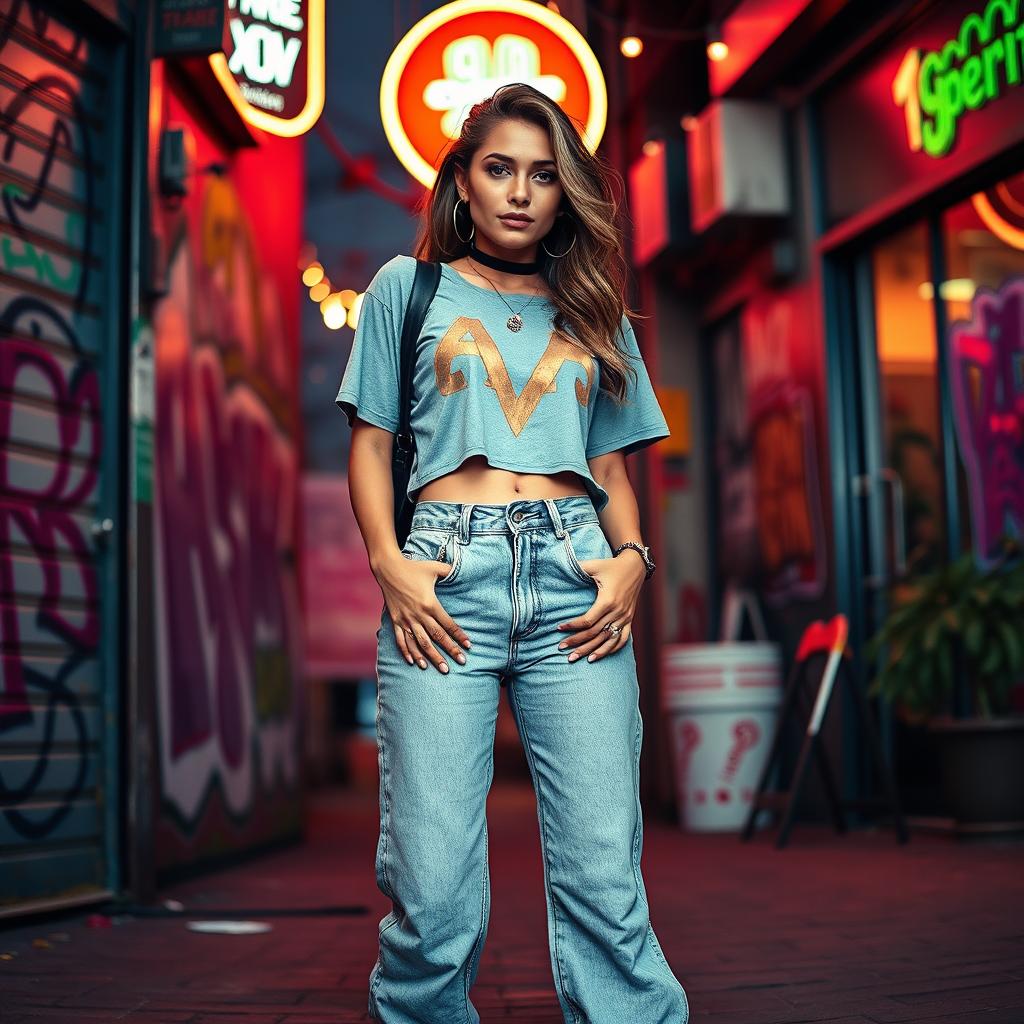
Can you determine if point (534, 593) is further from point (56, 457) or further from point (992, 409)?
point (992, 409)

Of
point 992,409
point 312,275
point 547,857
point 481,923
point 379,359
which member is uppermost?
point 312,275

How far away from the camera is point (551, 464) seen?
2451 millimetres

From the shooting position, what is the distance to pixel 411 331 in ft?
8.18

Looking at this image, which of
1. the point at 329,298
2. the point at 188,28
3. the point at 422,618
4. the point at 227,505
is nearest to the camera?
the point at 422,618

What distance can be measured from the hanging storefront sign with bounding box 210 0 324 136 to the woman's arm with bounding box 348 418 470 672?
294 centimetres

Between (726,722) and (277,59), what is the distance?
4.38 m

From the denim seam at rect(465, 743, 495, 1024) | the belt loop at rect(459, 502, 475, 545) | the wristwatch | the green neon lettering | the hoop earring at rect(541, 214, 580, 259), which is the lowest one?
the denim seam at rect(465, 743, 495, 1024)

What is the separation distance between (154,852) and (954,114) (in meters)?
4.77

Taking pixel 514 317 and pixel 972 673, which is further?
pixel 972 673

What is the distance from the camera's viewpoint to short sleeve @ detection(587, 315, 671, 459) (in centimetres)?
267

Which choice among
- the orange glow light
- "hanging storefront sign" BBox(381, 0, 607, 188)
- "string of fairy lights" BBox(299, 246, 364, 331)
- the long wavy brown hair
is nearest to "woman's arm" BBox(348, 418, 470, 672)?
the long wavy brown hair

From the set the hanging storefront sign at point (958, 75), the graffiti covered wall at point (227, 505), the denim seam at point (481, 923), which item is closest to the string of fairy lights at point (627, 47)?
the graffiti covered wall at point (227, 505)

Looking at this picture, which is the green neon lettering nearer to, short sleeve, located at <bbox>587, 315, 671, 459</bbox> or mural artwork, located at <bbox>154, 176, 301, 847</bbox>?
mural artwork, located at <bbox>154, 176, 301, 847</bbox>

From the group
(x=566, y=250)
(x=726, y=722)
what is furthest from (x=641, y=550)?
(x=726, y=722)
